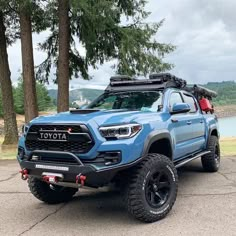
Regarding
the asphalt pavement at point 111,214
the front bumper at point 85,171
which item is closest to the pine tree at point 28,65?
the asphalt pavement at point 111,214

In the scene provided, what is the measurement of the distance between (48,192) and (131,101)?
2.06m

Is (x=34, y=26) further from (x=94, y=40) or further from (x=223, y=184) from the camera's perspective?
(x=223, y=184)

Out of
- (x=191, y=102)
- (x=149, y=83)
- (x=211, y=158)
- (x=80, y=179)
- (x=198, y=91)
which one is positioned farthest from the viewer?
(x=198, y=91)

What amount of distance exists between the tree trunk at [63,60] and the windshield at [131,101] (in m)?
7.56

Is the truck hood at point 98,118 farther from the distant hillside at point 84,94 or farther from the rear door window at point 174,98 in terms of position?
the distant hillside at point 84,94

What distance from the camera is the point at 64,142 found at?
533 cm

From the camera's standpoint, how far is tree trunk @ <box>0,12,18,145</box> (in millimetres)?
16094

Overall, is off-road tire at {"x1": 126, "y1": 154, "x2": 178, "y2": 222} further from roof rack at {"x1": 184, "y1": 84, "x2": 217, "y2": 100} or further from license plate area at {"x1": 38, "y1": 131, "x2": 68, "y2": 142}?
roof rack at {"x1": 184, "y1": 84, "x2": 217, "y2": 100}

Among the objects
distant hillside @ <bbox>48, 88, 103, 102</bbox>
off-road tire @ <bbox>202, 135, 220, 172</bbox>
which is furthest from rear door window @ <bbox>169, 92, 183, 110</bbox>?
off-road tire @ <bbox>202, 135, 220, 172</bbox>

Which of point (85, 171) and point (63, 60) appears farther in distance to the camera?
point (63, 60)

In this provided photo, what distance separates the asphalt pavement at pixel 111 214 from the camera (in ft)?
16.9

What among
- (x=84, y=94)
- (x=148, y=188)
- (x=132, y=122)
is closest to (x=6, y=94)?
(x=84, y=94)

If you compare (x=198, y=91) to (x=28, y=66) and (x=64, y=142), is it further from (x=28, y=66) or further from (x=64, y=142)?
(x=28, y=66)

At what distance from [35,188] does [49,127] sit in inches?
56.7
